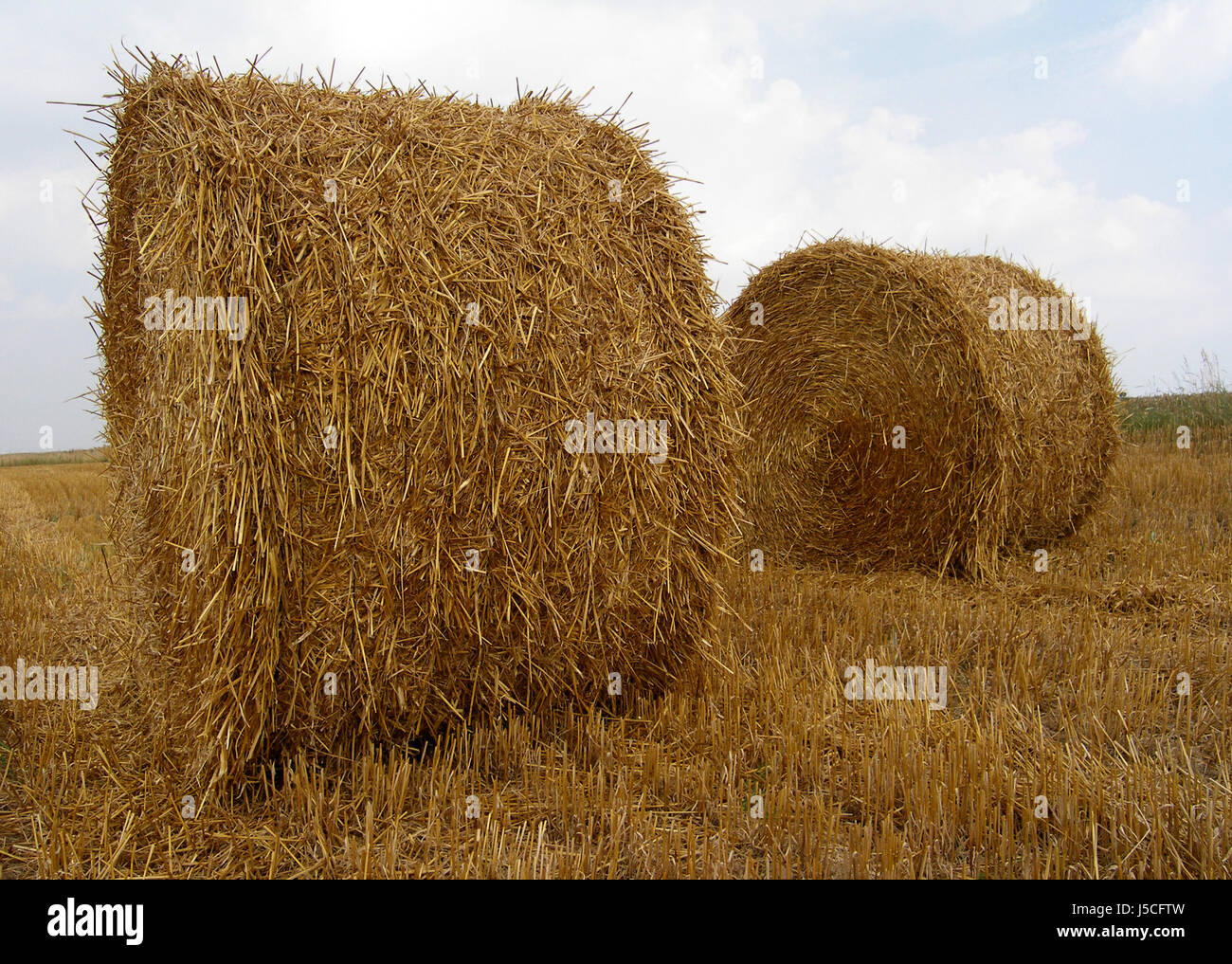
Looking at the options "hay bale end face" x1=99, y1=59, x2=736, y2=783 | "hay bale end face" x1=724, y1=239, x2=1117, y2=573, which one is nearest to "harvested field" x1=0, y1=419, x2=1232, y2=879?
"hay bale end face" x1=99, y1=59, x2=736, y2=783

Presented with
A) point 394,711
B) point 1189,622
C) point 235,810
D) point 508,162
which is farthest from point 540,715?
point 1189,622

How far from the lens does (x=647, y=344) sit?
3816mm

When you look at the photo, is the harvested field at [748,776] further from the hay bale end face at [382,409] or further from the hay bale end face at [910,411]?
the hay bale end face at [910,411]

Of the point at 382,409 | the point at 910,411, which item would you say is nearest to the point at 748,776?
the point at 382,409

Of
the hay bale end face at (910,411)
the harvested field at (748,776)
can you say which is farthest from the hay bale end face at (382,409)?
the hay bale end face at (910,411)

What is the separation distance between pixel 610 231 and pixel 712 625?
1763 mm

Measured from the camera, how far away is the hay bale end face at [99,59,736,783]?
124 inches

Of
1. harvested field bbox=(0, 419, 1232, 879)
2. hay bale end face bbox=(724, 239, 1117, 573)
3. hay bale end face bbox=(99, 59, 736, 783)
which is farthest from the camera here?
hay bale end face bbox=(724, 239, 1117, 573)

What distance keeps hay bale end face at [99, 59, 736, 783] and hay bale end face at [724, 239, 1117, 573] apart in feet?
8.46

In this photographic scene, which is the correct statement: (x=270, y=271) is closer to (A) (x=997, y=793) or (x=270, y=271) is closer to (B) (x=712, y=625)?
(B) (x=712, y=625)

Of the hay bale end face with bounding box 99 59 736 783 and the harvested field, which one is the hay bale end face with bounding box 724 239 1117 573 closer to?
the harvested field

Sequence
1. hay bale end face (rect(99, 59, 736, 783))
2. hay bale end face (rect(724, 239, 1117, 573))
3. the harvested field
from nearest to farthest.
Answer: the harvested field
hay bale end face (rect(99, 59, 736, 783))
hay bale end face (rect(724, 239, 1117, 573))

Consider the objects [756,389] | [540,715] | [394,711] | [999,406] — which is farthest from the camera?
[756,389]

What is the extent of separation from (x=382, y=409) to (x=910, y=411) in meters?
4.44
